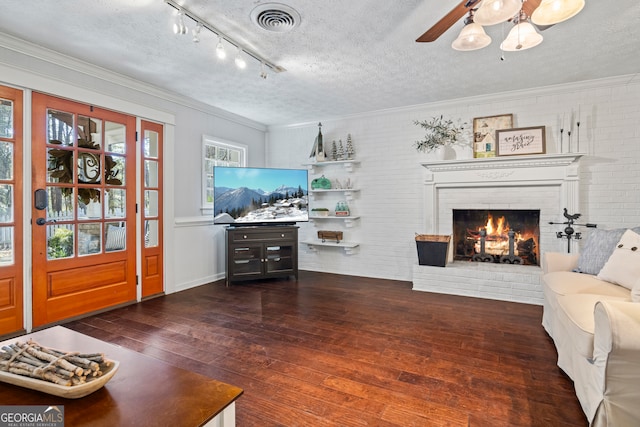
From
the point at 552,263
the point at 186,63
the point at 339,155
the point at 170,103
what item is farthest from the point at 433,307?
the point at 170,103

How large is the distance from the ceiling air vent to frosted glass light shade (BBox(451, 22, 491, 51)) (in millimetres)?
1153

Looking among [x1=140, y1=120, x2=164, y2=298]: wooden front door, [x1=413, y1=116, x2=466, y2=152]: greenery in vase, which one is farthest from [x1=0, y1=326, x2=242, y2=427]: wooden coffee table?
[x1=413, y1=116, x2=466, y2=152]: greenery in vase

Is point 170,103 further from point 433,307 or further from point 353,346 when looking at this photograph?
point 433,307

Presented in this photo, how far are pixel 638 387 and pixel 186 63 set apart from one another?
383 cm

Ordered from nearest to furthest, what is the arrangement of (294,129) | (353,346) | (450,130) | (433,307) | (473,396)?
(473,396)
(353,346)
(433,307)
(450,130)
(294,129)

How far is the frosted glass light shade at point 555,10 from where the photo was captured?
157 centimetres

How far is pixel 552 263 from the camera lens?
109 inches

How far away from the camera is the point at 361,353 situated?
7.72ft

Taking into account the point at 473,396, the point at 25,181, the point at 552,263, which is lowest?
the point at 473,396

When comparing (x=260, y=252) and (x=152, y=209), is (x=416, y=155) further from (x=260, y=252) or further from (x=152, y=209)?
(x=152, y=209)

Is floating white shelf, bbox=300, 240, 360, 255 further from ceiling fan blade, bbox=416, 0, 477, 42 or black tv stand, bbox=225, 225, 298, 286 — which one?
ceiling fan blade, bbox=416, 0, 477, 42

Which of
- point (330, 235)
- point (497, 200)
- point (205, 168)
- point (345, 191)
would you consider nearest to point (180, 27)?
point (205, 168)

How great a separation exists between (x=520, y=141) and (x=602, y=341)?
3155 mm

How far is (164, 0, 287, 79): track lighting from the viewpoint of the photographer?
84.2 inches
